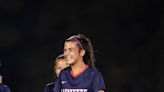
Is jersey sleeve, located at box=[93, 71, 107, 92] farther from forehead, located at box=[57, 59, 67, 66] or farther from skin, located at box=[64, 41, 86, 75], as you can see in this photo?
forehead, located at box=[57, 59, 67, 66]

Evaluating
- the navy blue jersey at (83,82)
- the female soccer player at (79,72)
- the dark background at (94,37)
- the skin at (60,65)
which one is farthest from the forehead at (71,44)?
the dark background at (94,37)

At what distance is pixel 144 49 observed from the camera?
3.30 meters

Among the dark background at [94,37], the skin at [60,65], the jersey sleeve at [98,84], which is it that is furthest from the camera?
the dark background at [94,37]

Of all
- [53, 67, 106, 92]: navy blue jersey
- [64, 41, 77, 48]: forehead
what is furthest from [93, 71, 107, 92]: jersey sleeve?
[64, 41, 77, 48]: forehead

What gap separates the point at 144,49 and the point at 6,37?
115cm

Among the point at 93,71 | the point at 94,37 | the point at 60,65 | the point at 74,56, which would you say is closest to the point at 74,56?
the point at 74,56

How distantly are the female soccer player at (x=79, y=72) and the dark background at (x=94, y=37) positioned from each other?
1121 millimetres

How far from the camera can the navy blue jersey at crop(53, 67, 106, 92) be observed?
2031 mm

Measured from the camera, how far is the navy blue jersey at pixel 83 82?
2.03m

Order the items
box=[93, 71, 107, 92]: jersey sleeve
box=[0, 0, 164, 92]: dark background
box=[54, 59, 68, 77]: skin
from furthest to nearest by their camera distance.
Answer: box=[0, 0, 164, 92]: dark background → box=[54, 59, 68, 77]: skin → box=[93, 71, 107, 92]: jersey sleeve

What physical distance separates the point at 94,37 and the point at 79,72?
1270mm

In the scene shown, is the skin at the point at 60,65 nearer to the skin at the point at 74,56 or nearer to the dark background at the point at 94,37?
the skin at the point at 74,56

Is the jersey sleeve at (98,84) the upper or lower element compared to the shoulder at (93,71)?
lower

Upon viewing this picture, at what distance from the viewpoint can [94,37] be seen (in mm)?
3357
